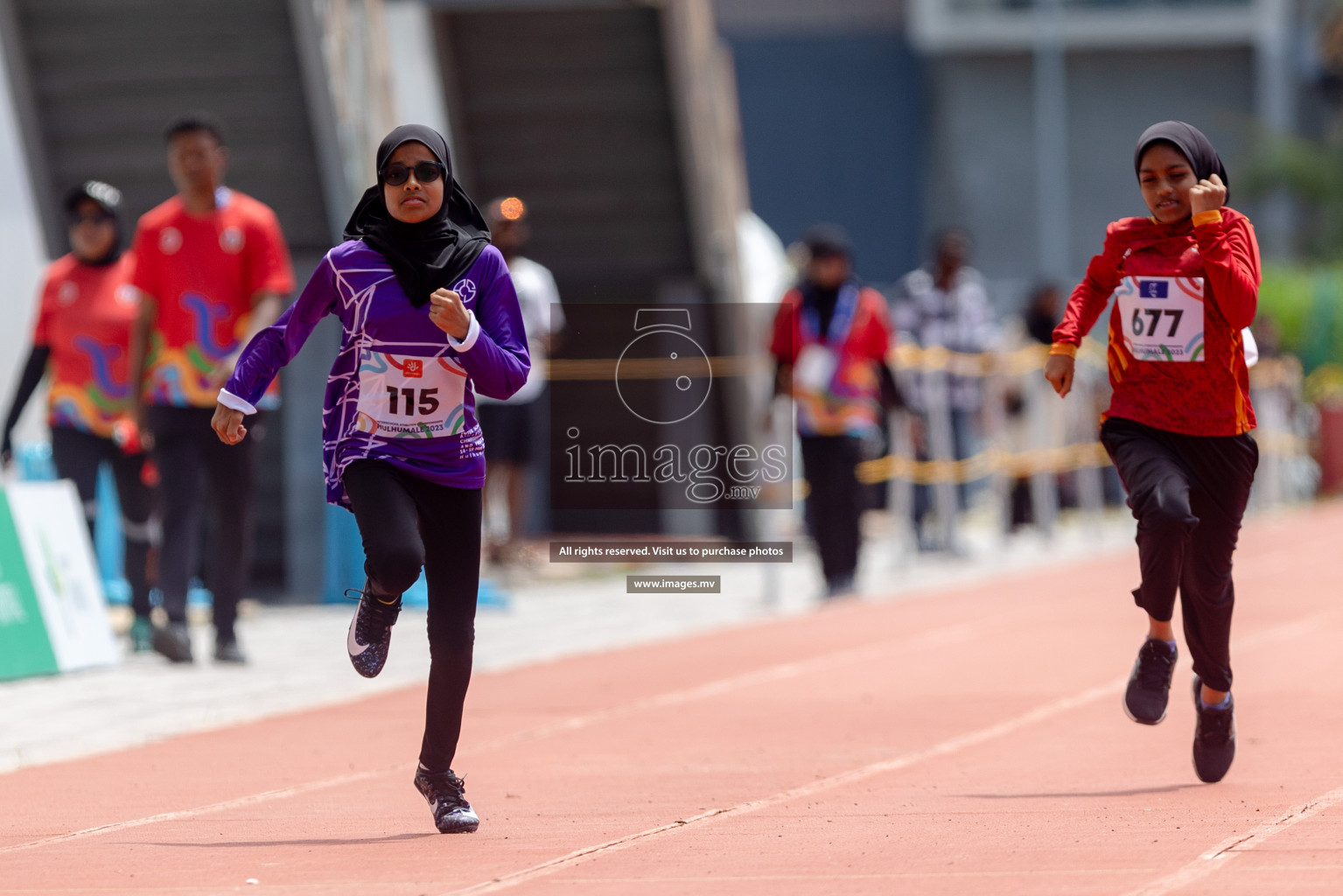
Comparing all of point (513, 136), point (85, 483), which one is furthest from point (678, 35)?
point (85, 483)

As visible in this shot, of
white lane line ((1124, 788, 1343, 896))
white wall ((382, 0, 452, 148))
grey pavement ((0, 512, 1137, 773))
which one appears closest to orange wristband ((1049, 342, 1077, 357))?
white lane line ((1124, 788, 1343, 896))

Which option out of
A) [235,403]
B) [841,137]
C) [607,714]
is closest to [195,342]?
[607,714]

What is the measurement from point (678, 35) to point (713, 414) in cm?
280

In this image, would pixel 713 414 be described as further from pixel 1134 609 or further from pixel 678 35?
pixel 1134 609

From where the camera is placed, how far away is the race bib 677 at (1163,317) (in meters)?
6.66

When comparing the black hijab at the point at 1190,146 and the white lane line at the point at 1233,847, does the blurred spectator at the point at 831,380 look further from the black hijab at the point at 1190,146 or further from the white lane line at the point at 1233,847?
the white lane line at the point at 1233,847

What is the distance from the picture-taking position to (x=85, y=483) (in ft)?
35.9

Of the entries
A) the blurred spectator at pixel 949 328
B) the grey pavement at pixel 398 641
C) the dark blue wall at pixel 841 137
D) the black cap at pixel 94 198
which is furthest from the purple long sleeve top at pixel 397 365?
the dark blue wall at pixel 841 137

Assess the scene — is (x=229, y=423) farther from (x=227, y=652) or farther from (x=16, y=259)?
(x=16, y=259)

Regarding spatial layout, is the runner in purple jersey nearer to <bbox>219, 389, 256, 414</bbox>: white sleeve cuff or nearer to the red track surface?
<bbox>219, 389, 256, 414</bbox>: white sleeve cuff

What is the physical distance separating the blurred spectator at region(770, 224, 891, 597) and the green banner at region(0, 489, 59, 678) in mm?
5229

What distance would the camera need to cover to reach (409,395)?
20.1 feet

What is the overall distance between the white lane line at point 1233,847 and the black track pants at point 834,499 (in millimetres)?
7422

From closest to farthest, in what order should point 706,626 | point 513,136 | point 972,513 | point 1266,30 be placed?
point 706,626
point 513,136
point 972,513
point 1266,30
